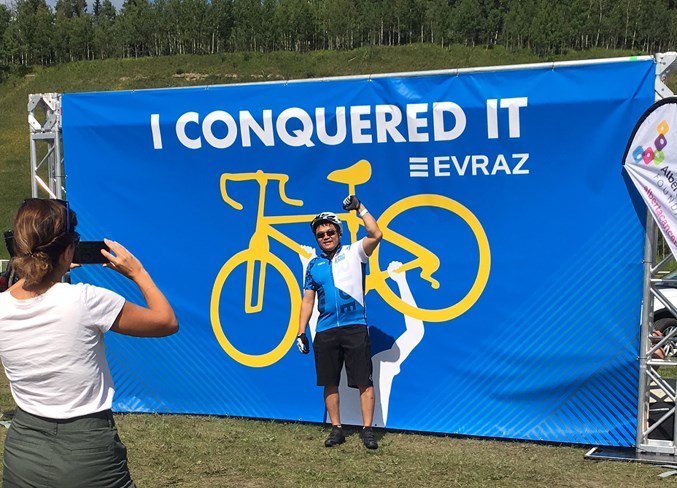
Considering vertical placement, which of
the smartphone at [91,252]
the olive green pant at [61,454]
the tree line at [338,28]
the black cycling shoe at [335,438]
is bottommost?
the black cycling shoe at [335,438]

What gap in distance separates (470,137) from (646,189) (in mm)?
1394

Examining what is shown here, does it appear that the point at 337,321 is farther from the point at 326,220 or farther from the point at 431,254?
the point at 431,254

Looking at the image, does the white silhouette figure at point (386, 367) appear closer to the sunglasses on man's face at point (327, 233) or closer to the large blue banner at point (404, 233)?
the large blue banner at point (404, 233)

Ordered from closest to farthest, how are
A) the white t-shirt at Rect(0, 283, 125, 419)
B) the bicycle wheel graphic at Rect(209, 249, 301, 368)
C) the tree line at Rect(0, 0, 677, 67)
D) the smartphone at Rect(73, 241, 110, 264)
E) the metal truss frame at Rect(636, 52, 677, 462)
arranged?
the white t-shirt at Rect(0, 283, 125, 419) < the smartphone at Rect(73, 241, 110, 264) < the metal truss frame at Rect(636, 52, 677, 462) < the bicycle wheel graphic at Rect(209, 249, 301, 368) < the tree line at Rect(0, 0, 677, 67)

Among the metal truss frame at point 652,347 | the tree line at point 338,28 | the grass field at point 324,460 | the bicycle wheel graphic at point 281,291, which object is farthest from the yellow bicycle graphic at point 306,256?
the tree line at point 338,28

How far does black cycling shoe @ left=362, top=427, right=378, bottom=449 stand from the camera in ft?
19.7

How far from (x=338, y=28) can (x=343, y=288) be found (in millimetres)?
80158

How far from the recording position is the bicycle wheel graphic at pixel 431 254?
619 centimetres

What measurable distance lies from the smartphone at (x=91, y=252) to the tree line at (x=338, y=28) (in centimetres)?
7832

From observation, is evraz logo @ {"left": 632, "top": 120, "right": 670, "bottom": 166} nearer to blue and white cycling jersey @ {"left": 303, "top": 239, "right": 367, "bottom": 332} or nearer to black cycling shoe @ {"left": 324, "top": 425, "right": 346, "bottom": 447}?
blue and white cycling jersey @ {"left": 303, "top": 239, "right": 367, "bottom": 332}

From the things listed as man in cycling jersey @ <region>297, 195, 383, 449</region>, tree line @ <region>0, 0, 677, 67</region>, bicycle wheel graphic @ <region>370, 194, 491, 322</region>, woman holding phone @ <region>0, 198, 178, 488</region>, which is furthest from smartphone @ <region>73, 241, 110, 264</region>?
tree line @ <region>0, 0, 677, 67</region>

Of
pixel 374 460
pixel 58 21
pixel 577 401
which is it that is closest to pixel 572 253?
pixel 577 401

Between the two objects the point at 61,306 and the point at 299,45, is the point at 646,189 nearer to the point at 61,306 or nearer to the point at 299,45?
the point at 61,306

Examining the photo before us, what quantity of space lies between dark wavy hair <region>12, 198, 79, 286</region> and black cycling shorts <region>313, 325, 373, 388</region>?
12.4 ft
